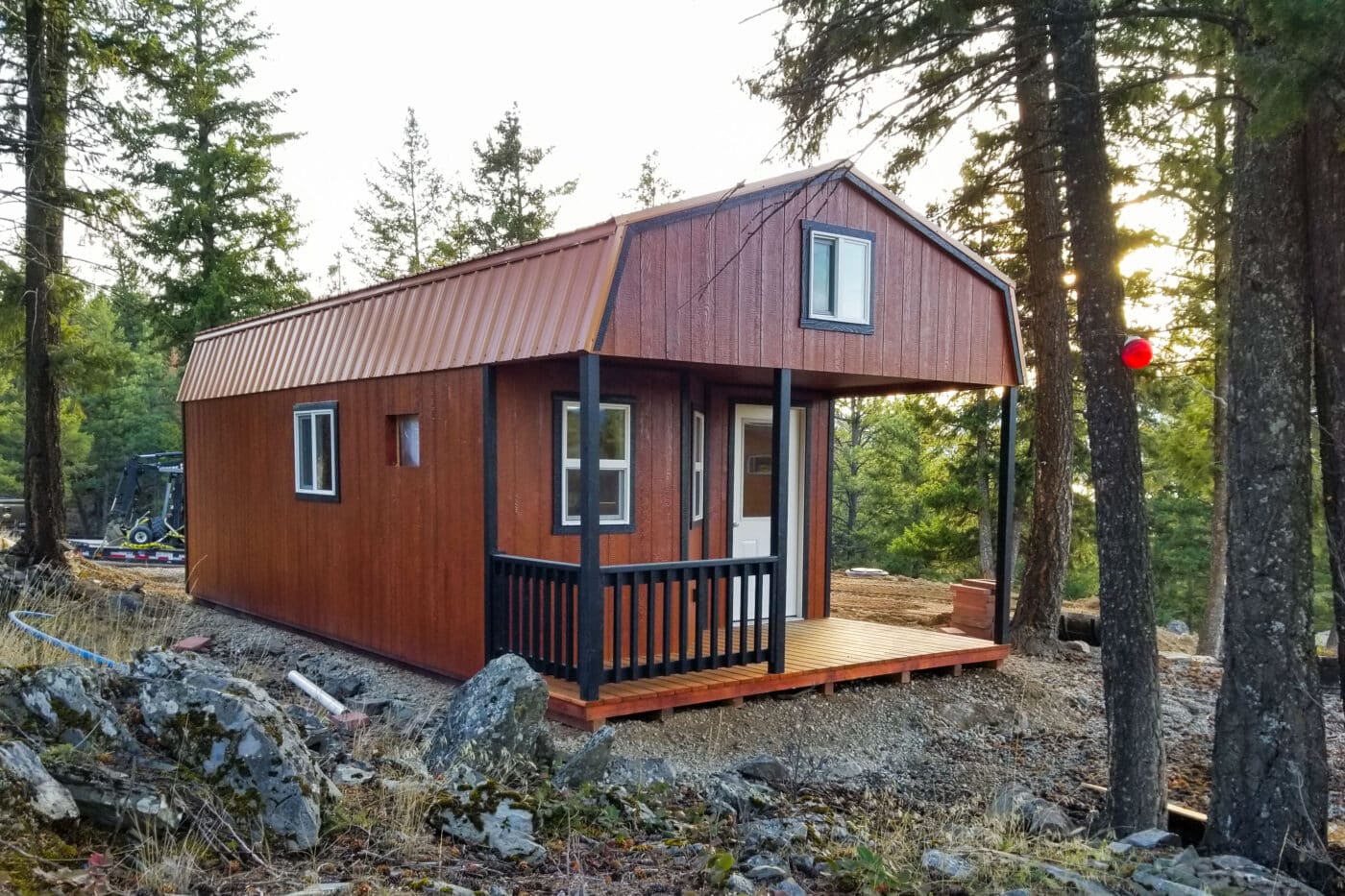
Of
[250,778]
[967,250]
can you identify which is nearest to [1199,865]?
[250,778]

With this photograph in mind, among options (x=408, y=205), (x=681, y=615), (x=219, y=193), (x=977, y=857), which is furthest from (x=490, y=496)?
(x=408, y=205)

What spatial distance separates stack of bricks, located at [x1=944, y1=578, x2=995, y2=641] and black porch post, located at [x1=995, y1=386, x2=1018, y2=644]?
1.10 m

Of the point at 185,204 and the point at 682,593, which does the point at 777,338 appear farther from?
the point at 185,204

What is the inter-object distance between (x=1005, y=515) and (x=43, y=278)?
36.0 feet

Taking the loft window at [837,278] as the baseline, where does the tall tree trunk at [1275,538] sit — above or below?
below

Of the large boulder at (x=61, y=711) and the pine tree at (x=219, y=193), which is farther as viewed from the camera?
the pine tree at (x=219, y=193)

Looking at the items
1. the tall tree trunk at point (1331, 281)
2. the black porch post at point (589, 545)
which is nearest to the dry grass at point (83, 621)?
the black porch post at point (589, 545)

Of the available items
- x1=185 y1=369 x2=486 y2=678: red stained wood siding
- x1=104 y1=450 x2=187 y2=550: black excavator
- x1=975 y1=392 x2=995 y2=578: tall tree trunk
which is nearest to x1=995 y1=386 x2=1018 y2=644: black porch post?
x1=185 y1=369 x2=486 y2=678: red stained wood siding

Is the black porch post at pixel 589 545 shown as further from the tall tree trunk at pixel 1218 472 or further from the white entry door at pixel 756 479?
the tall tree trunk at pixel 1218 472

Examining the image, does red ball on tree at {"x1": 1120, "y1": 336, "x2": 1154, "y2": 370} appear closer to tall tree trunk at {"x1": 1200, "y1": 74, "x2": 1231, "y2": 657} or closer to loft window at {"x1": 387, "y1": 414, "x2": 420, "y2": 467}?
loft window at {"x1": 387, "y1": 414, "x2": 420, "y2": 467}

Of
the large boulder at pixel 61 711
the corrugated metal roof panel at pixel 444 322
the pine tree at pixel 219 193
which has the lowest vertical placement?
the large boulder at pixel 61 711

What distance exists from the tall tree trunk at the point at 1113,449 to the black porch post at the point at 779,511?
2219mm

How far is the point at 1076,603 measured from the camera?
53.8 feet

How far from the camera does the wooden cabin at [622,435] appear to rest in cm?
630
